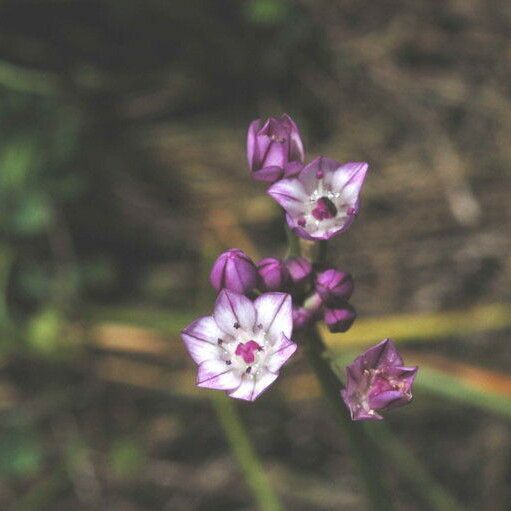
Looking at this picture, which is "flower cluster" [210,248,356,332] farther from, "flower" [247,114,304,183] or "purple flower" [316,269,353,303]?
"flower" [247,114,304,183]

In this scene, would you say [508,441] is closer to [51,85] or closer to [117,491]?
[117,491]

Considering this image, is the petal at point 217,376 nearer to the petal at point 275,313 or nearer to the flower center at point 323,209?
the petal at point 275,313

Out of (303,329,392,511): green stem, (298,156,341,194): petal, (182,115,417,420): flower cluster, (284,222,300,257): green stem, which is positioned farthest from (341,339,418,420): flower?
(298,156,341,194): petal

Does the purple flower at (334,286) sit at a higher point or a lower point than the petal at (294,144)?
lower

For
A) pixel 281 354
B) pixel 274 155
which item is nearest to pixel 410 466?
pixel 281 354

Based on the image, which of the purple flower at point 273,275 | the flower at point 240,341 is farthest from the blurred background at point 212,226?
the purple flower at point 273,275

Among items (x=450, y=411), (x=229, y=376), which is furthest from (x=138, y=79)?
(x=229, y=376)
